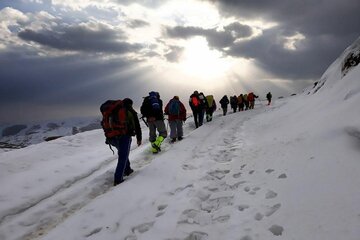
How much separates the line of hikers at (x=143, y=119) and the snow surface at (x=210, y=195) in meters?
0.90

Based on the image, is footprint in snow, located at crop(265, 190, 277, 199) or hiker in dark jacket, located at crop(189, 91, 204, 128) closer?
footprint in snow, located at crop(265, 190, 277, 199)

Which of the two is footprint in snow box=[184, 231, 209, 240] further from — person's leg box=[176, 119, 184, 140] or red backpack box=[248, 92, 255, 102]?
red backpack box=[248, 92, 255, 102]

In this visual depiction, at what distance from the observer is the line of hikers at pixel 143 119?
8477 millimetres

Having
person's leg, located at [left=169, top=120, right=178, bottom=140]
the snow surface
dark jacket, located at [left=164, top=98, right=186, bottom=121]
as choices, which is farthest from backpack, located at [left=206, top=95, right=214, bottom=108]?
the snow surface

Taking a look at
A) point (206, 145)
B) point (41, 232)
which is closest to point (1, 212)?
point (41, 232)

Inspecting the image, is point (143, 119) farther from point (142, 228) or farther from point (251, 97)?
point (251, 97)

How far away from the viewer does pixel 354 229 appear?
4.05m

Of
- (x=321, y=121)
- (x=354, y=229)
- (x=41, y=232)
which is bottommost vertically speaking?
(x=41, y=232)

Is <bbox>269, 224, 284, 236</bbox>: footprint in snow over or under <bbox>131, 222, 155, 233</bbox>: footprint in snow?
over

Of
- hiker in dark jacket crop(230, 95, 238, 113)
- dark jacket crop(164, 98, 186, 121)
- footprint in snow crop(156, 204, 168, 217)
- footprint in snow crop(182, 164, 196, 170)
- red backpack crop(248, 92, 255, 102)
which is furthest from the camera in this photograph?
red backpack crop(248, 92, 255, 102)

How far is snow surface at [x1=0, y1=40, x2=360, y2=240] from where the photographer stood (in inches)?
193

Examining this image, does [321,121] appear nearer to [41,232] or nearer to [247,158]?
[247,158]

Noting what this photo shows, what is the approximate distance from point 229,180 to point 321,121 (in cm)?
413

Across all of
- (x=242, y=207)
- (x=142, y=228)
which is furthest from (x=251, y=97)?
(x=142, y=228)
